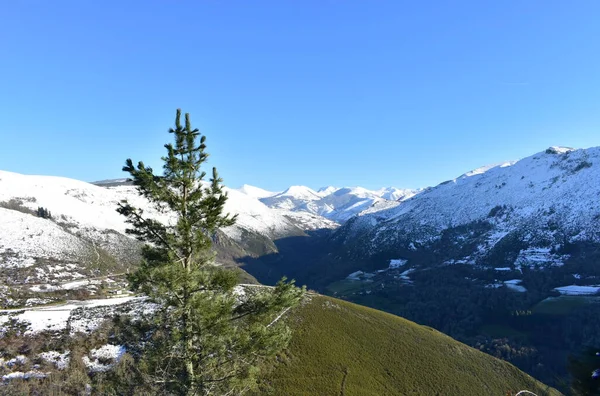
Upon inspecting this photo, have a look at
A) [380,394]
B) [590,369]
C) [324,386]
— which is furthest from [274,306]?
[380,394]

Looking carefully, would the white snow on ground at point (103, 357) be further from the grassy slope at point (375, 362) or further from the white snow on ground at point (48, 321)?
the grassy slope at point (375, 362)

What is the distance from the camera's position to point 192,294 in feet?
59.4

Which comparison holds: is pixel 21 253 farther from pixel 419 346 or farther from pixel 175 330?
pixel 175 330

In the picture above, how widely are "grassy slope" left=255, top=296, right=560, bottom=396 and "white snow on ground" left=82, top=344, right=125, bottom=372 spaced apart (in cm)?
2134

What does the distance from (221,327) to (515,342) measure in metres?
185

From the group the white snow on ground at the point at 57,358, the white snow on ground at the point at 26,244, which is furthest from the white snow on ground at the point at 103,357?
the white snow on ground at the point at 26,244

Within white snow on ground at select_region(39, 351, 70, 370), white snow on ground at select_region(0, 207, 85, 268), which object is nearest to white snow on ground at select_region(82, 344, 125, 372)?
white snow on ground at select_region(39, 351, 70, 370)

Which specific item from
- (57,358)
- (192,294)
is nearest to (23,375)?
(57,358)

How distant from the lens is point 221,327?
18219 millimetres

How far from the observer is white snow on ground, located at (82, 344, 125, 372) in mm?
48188

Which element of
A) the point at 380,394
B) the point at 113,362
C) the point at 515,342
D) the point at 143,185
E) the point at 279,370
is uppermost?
the point at 143,185

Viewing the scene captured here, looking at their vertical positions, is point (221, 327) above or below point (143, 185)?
below

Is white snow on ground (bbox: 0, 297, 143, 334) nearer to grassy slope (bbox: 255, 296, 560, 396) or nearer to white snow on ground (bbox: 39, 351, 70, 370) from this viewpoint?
white snow on ground (bbox: 39, 351, 70, 370)

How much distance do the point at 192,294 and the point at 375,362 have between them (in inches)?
2372
